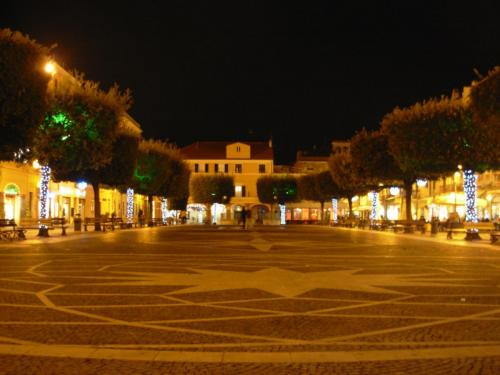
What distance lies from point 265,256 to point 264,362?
15.3 m

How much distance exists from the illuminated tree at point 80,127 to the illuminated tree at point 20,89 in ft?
22.5

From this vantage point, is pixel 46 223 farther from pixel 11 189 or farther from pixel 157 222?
pixel 157 222

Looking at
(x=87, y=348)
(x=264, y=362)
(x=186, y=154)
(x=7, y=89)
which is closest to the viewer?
(x=264, y=362)

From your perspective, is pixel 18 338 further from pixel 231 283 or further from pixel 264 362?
pixel 231 283

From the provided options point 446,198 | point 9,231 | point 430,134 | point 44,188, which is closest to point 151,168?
point 44,188

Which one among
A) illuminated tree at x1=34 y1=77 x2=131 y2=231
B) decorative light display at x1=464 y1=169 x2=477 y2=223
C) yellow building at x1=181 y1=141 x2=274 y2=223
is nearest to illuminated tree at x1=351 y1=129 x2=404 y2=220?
decorative light display at x1=464 y1=169 x2=477 y2=223

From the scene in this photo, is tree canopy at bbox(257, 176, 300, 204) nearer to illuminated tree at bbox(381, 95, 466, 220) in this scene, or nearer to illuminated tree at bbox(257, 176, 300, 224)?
illuminated tree at bbox(257, 176, 300, 224)

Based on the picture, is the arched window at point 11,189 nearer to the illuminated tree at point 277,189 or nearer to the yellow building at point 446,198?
the yellow building at point 446,198

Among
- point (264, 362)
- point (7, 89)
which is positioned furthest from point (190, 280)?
point (7, 89)

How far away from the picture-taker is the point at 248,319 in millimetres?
9711

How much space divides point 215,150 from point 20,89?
289 feet

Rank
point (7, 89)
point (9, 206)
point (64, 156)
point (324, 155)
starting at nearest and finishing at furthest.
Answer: point (7, 89)
point (64, 156)
point (9, 206)
point (324, 155)

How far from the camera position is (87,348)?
7590mm

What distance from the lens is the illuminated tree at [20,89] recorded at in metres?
27.3
